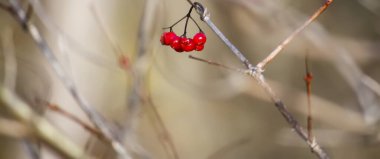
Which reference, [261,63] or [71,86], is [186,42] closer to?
[261,63]

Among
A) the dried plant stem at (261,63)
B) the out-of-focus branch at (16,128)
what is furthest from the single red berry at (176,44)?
the out-of-focus branch at (16,128)

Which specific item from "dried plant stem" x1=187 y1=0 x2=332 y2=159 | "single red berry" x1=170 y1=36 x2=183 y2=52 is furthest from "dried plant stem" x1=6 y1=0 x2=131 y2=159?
"dried plant stem" x1=187 y1=0 x2=332 y2=159

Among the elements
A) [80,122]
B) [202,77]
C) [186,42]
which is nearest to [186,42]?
[186,42]

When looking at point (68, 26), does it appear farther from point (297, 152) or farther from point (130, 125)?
point (297, 152)

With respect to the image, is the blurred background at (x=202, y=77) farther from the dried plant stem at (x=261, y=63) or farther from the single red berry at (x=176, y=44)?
the dried plant stem at (x=261, y=63)

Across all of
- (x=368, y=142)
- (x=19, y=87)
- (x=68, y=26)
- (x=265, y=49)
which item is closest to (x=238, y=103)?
(x=265, y=49)
